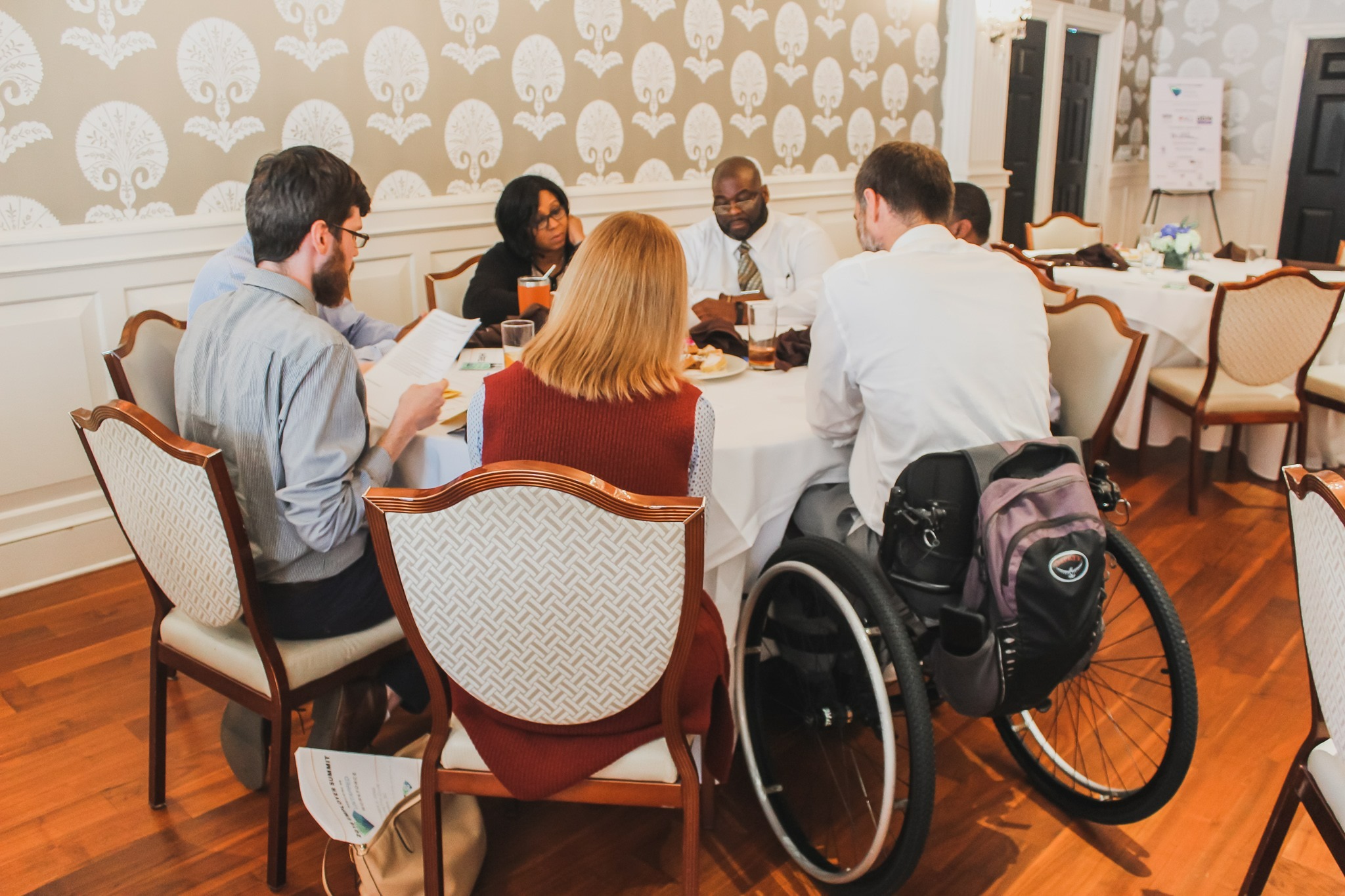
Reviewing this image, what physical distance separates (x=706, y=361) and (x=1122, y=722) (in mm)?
1268

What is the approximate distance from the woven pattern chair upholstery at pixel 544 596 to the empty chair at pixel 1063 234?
4744mm

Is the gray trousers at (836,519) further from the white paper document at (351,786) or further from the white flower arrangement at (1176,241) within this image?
the white flower arrangement at (1176,241)

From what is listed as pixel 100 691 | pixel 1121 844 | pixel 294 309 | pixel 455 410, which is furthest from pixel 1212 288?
pixel 100 691

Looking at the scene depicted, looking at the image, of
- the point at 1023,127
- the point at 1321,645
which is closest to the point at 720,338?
the point at 1321,645

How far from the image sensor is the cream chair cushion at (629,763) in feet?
4.70

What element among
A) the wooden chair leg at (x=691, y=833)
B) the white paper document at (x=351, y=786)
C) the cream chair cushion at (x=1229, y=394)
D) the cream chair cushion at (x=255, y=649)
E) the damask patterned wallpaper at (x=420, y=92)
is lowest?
the white paper document at (x=351, y=786)

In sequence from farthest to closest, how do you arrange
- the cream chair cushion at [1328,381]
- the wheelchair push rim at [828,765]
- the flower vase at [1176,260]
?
the flower vase at [1176,260] → the cream chair cushion at [1328,381] → the wheelchair push rim at [828,765]

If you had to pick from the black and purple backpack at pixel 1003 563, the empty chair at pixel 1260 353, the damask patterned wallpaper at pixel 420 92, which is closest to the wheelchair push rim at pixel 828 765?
the black and purple backpack at pixel 1003 563

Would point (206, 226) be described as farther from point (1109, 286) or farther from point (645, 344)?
point (1109, 286)

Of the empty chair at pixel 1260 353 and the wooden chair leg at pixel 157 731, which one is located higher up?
the empty chair at pixel 1260 353

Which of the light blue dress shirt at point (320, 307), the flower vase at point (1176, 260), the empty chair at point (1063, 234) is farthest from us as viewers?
the empty chair at point (1063, 234)

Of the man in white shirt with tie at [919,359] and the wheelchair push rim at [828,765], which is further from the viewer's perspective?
the man in white shirt with tie at [919,359]

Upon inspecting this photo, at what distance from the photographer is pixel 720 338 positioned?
244 centimetres

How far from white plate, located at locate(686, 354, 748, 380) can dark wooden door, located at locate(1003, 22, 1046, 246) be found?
4834 millimetres
